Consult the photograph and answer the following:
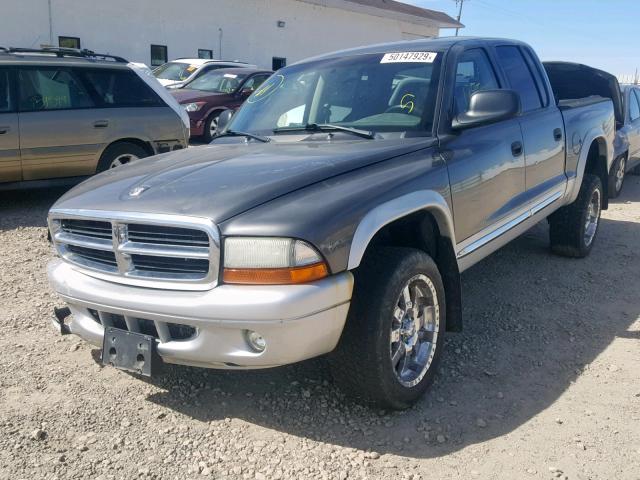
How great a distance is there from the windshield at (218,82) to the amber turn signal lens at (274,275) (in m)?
10.7

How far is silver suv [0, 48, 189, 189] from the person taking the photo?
7.04 meters

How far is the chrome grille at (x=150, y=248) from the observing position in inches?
106

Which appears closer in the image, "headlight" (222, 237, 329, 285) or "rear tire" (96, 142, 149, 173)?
"headlight" (222, 237, 329, 285)

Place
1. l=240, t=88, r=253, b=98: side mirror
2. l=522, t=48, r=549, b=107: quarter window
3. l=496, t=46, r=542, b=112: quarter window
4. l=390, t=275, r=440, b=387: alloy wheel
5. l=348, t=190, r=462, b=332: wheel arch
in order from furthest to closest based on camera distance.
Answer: l=240, t=88, r=253, b=98: side mirror
l=522, t=48, r=549, b=107: quarter window
l=496, t=46, r=542, b=112: quarter window
l=348, t=190, r=462, b=332: wheel arch
l=390, t=275, r=440, b=387: alloy wheel

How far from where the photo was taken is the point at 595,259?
600 centimetres

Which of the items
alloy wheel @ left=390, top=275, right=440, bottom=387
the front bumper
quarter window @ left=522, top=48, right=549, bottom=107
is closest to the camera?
the front bumper

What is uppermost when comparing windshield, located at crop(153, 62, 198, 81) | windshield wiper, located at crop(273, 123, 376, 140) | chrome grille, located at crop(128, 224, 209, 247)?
windshield wiper, located at crop(273, 123, 376, 140)

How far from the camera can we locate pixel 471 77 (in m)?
4.18

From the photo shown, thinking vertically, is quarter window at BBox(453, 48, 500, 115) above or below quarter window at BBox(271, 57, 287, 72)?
above

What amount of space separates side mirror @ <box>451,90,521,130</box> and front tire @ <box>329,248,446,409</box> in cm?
95

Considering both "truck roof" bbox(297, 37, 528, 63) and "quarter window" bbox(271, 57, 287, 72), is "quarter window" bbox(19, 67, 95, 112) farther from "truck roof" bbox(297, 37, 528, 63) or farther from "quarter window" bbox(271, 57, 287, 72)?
"quarter window" bbox(271, 57, 287, 72)

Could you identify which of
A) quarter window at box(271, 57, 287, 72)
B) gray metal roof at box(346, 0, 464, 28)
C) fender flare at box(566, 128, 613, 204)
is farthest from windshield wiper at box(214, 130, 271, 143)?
gray metal roof at box(346, 0, 464, 28)

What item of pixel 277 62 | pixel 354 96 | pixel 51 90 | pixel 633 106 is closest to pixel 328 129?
pixel 354 96

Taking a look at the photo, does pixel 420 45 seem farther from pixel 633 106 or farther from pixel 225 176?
pixel 633 106
